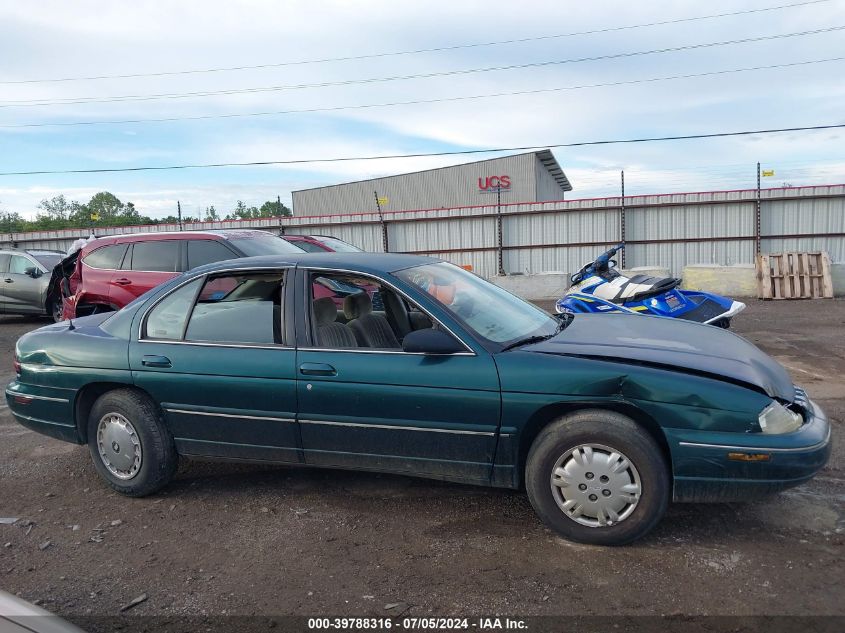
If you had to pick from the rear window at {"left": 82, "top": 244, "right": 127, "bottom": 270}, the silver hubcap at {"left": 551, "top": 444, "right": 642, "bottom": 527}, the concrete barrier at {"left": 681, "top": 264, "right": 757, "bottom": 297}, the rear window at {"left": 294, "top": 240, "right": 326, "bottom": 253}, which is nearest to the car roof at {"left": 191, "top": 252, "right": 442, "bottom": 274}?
the silver hubcap at {"left": 551, "top": 444, "right": 642, "bottom": 527}

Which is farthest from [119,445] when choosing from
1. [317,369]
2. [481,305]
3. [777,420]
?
[777,420]

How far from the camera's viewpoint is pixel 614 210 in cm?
1761

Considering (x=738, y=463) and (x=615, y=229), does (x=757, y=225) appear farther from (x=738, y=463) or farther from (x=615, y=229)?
(x=738, y=463)

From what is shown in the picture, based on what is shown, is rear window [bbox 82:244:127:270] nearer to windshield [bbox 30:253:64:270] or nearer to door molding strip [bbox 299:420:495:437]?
windshield [bbox 30:253:64:270]

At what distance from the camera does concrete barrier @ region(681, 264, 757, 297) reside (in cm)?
1470

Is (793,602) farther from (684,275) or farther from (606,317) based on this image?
(684,275)

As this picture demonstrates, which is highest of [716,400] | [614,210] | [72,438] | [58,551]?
[614,210]

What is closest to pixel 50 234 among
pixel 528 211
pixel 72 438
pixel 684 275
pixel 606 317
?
pixel 528 211

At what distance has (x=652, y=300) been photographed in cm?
851

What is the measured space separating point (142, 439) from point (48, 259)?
1111cm

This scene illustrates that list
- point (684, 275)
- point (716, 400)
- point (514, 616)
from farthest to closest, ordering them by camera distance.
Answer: point (684, 275) < point (716, 400) < point (514, 616)

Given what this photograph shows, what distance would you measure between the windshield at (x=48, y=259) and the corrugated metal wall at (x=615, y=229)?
22.8ft

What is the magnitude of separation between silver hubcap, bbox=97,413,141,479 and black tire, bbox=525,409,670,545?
2425 millimetres

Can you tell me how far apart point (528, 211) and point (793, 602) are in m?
15.9
